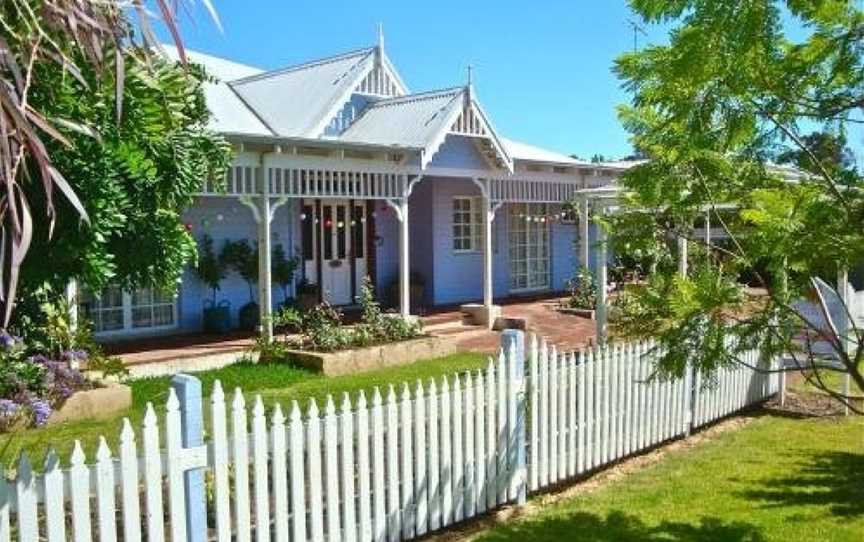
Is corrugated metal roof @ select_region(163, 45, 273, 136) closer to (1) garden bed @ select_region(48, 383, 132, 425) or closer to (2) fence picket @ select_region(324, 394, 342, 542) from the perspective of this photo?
(1) garden bed @ select_region(48, 383, 132, 425)

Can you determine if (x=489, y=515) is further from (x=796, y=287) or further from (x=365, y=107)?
(x=365, y=107)

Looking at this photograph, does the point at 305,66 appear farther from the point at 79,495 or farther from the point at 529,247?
the point at 79,495

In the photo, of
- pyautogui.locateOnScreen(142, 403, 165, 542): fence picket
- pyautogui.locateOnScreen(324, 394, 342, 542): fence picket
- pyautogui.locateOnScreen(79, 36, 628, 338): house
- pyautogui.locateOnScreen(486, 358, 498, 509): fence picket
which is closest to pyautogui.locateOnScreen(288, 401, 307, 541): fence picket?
pyautogui.locateOnScreen(324, 394, 342, 542): fence picket

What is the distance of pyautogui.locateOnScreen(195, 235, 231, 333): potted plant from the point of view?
1389cm

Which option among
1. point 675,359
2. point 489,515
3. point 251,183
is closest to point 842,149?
point 675,359

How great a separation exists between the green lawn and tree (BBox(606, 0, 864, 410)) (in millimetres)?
1450

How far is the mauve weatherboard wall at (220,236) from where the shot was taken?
14.0 meters

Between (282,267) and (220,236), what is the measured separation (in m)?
1.31

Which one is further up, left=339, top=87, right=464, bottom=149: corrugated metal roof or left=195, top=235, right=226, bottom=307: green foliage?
left=339, top=87, right=464, bottom=149: corrugated metal roof

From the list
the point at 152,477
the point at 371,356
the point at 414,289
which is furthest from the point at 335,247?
the point at 152,477

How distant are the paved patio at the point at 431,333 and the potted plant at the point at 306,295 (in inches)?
73.6

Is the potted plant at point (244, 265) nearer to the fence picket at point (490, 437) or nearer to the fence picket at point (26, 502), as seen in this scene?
the fence picket at point (490, 437)

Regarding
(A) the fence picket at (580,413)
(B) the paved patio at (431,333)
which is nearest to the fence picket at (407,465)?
(A) the fence picket at (580,413)

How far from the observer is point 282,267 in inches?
591
